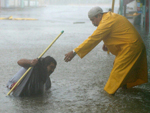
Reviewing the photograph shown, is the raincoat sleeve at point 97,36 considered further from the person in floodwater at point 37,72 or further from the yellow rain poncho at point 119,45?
the person in floodwater at point 37,72

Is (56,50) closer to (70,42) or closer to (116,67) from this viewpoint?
(70,42)

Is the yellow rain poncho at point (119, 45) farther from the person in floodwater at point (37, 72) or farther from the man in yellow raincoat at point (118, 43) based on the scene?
the person in floodwater at point (37, 72)

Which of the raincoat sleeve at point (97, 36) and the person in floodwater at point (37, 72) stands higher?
the raincoat sleeve at point (97, 36)

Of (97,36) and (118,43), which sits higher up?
(97,36)

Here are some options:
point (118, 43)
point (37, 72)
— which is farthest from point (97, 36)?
point (37, 72)

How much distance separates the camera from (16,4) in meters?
54.5

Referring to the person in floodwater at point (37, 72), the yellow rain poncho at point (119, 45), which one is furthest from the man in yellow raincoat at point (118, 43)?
the person in floodwater at point (37, 72)

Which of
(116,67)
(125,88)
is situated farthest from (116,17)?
(125,88)

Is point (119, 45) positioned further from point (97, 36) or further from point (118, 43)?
point (97, 36)

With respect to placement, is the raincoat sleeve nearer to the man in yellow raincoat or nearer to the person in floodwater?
the man in yellow raincoat

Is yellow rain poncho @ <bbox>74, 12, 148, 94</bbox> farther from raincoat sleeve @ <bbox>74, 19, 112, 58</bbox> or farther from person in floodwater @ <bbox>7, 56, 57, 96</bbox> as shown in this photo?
person in floodwater @ <bbox>7, 56, 57, 96</bbox>

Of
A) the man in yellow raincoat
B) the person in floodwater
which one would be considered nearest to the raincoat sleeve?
the man in yellow raincoat

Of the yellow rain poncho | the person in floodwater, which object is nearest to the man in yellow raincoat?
the yellow rain poncho

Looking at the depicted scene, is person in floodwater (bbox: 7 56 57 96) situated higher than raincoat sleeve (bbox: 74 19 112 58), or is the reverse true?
raincoat sleeve (bbox: 74 19 112 58)
